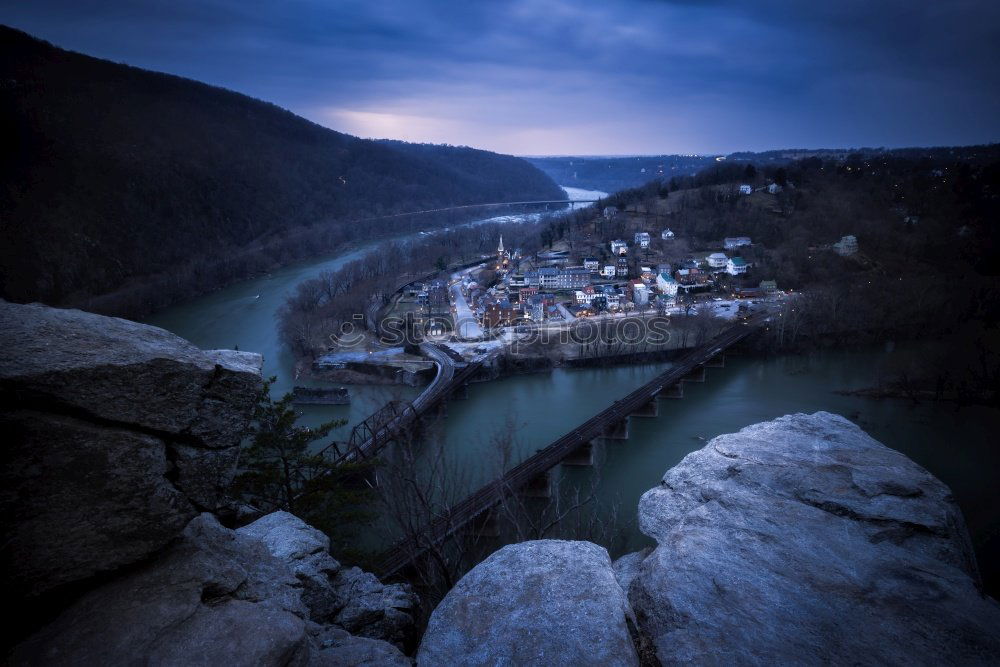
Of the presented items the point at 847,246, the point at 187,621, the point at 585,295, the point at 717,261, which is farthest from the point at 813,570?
the point at 717,261

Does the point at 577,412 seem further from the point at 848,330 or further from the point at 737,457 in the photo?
the point at 848,330

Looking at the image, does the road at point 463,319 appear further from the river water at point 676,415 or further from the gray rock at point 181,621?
the gray rock at point 181,621

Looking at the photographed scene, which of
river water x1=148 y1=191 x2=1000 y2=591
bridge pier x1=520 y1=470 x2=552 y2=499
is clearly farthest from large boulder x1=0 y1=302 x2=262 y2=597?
bridge pier x1=520 y1=470 x2=552 y2=499

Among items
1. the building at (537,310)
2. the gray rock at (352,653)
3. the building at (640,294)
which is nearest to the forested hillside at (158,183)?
the building at (537,310)

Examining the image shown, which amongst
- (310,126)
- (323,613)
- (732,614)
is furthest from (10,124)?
(310,126)

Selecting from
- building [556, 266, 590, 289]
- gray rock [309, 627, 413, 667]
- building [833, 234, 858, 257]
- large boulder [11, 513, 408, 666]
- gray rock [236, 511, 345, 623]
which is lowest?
building [556, 266, 590, 289]

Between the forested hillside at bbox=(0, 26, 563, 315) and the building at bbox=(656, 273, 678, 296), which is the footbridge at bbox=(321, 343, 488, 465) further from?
the forested hillside at bbox=(0, 26, 563, 315)
